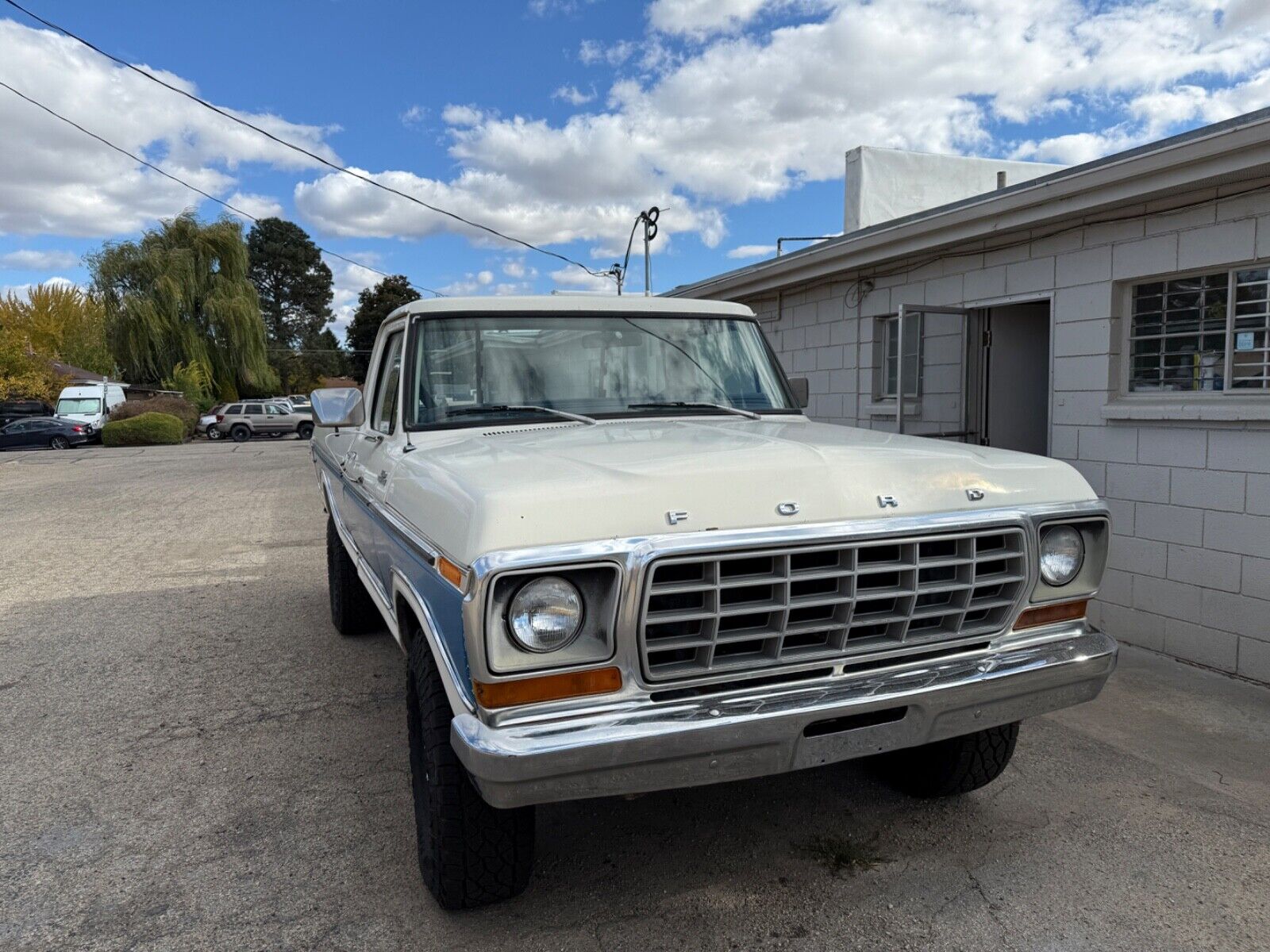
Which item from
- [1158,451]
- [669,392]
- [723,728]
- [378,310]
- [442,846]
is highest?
[378,310]

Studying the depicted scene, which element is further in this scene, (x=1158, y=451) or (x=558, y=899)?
(x=1158, y=451)

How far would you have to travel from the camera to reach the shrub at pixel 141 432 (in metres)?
29.3

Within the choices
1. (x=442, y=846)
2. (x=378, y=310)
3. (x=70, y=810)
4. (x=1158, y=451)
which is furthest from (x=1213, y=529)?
(x=378, y=310)

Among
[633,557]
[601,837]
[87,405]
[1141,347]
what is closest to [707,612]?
[633,557]

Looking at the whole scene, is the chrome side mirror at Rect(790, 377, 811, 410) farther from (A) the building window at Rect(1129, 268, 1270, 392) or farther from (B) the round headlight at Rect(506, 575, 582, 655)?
(A) the building window at Rect(1129, 268, 1270, 392)

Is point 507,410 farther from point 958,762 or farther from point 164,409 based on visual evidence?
point 164,409

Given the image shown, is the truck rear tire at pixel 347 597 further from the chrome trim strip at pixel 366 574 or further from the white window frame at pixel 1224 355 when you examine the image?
the white window frame at pixel 1224 355

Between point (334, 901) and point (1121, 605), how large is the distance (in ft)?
16.0

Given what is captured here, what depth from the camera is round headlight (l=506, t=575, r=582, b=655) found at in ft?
7.06

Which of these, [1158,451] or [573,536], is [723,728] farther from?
[1158,451]

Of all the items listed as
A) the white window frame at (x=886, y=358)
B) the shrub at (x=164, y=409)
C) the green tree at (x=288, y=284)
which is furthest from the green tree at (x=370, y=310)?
the white window frame at (x=886, y=358)

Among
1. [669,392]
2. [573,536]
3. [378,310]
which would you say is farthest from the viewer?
[378,310]

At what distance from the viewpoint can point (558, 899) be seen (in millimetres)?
2764

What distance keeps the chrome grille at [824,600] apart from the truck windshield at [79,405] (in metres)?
34.9
